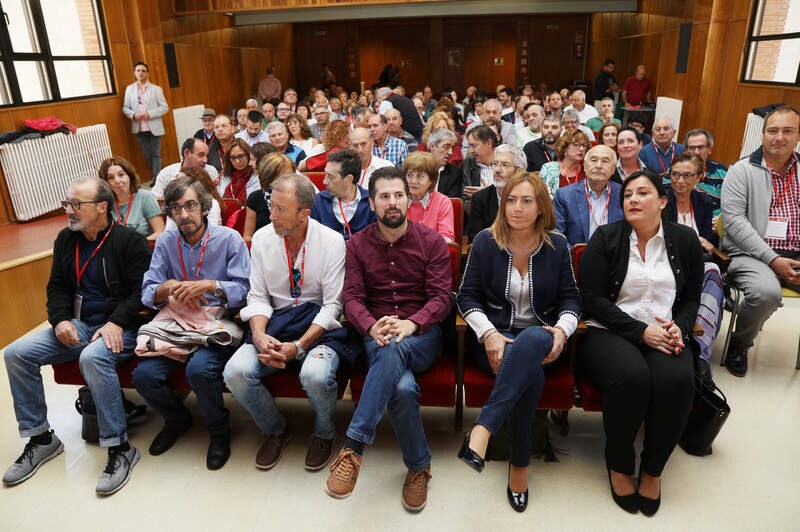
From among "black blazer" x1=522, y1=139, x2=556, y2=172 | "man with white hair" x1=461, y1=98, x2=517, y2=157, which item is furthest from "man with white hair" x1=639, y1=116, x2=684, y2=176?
"man with white hair" x1=461, y1=98, x2=517, y2=157

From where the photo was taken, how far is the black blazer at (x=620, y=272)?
230 centimetres

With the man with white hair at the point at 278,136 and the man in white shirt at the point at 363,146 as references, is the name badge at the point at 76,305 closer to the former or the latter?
the man in white shirt at the point at 363,146

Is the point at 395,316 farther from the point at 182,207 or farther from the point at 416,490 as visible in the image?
the point at 182,207

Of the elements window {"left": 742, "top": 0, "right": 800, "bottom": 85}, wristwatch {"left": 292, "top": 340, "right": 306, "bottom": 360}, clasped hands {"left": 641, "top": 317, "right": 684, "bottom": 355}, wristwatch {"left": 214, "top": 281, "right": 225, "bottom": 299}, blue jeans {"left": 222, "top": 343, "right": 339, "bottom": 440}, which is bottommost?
blue jeans {"left": 222, "top": 343, "right": 339, "bottom": 440}

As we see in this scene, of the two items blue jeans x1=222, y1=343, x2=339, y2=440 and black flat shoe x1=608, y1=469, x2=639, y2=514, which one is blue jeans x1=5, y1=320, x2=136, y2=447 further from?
black flat shoe x1=608, y1=469, x2=639, y2=514

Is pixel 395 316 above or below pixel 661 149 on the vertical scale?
below

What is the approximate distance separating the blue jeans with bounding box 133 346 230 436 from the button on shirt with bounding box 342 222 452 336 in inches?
25.5

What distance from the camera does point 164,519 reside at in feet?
7.16

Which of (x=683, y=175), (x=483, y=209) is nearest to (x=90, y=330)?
(x=483, y=209)

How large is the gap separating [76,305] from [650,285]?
2733 mm

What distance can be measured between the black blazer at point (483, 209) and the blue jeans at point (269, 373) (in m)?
1.46

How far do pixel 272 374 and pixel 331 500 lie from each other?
1.95 ft

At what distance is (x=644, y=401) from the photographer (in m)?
2.10

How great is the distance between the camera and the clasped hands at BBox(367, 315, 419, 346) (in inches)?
89.7
